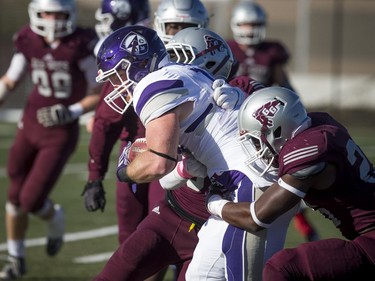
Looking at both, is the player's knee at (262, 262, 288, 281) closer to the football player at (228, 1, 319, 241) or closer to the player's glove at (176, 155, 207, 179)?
the player's glove at (176, 155, 207, 179)

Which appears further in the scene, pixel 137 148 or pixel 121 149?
pixel 121 149

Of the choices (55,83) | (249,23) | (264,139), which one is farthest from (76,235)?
(264,139)

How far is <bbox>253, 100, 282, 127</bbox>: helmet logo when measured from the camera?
3.88 m

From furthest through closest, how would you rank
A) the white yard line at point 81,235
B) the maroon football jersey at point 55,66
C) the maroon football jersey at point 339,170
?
the white yard line at point 81,235
the maroon football jersey at point 55,66
the maroon football jersey at point 339,170

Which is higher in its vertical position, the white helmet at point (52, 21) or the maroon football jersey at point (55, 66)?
the white helmet at point (52, 21)

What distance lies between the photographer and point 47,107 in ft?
23.1

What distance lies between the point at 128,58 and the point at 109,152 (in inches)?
47.4

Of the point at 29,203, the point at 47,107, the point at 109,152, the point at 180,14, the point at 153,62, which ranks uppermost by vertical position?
the point at 153,62

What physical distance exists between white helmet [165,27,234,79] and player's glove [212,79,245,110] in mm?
334

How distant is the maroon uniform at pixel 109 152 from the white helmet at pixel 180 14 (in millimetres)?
463

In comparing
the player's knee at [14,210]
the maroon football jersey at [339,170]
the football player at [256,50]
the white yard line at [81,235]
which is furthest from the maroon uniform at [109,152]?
the football player at [256,50]

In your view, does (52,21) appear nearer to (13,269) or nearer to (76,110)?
(76,110)

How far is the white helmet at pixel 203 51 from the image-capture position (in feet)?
14.9

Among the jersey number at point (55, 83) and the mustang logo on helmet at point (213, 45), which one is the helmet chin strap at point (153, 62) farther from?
the jersey number at point (55, 83)
